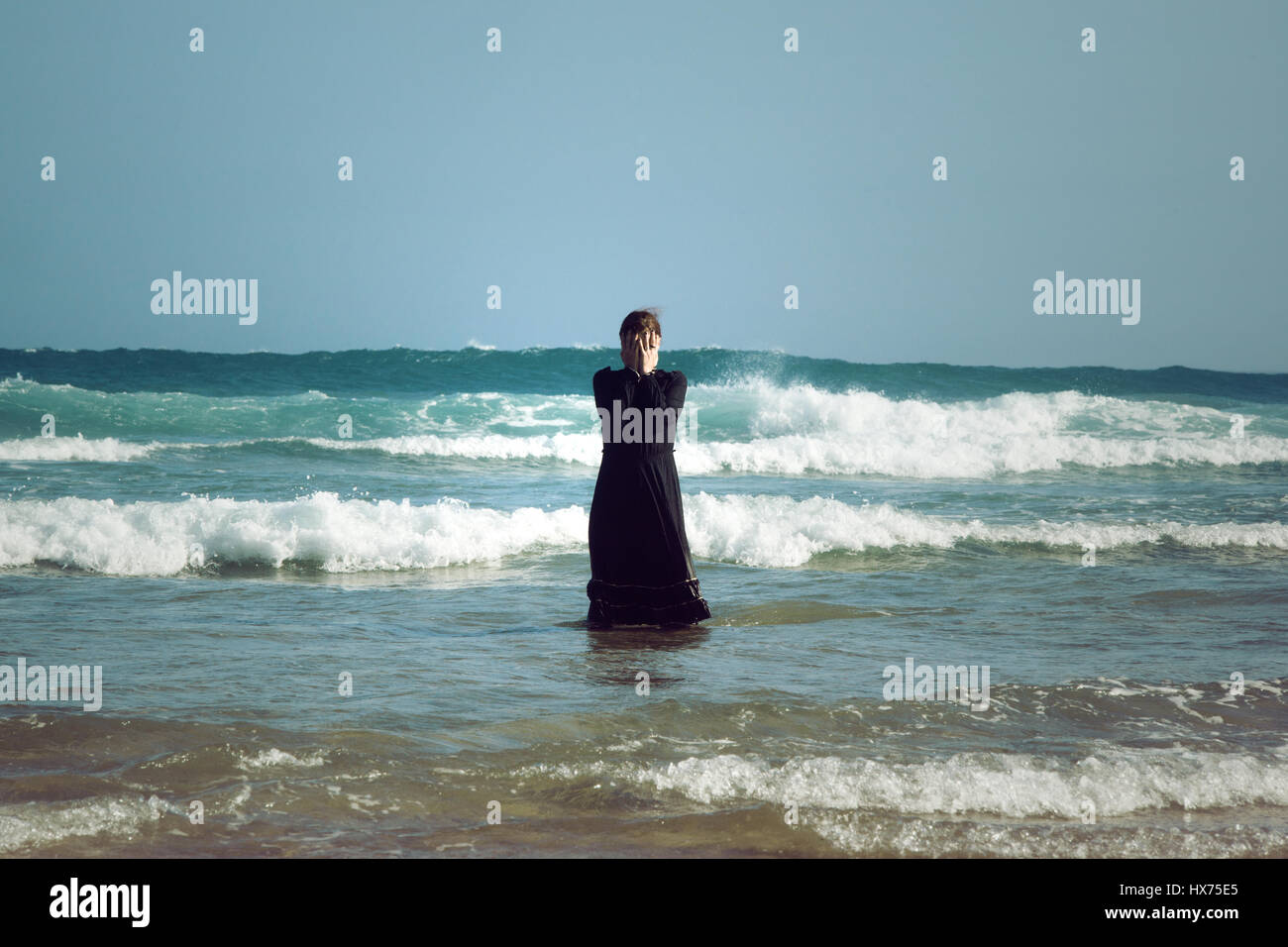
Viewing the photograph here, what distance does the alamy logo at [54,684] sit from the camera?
4.96m

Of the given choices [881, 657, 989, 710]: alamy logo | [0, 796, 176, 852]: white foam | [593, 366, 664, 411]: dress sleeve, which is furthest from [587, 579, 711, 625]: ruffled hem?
[0, 796, 176, 852]: white foam

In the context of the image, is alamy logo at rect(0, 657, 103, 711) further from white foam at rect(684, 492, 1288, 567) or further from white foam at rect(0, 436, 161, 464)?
white foam at rect(0, 436, 161, 464)

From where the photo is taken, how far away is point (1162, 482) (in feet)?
55.6

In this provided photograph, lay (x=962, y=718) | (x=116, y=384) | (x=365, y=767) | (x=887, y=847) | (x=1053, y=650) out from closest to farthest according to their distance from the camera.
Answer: (x=887, y=847) → (x=365, y=767) → (x=962, y=718) → (x=1053, y=650) → (x=116, y=384)

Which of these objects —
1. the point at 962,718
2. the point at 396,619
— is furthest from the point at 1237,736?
the point at 396,619

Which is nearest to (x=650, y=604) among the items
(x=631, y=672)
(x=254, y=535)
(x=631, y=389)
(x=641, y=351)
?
(x=631, y=672)

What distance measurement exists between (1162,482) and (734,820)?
15.7 metres

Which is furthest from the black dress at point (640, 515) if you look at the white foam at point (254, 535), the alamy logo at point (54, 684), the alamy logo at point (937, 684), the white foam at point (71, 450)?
the white foam at point (71, 450)

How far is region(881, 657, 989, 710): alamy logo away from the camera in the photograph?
17.2 ft

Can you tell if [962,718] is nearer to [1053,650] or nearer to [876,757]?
[876,757]
